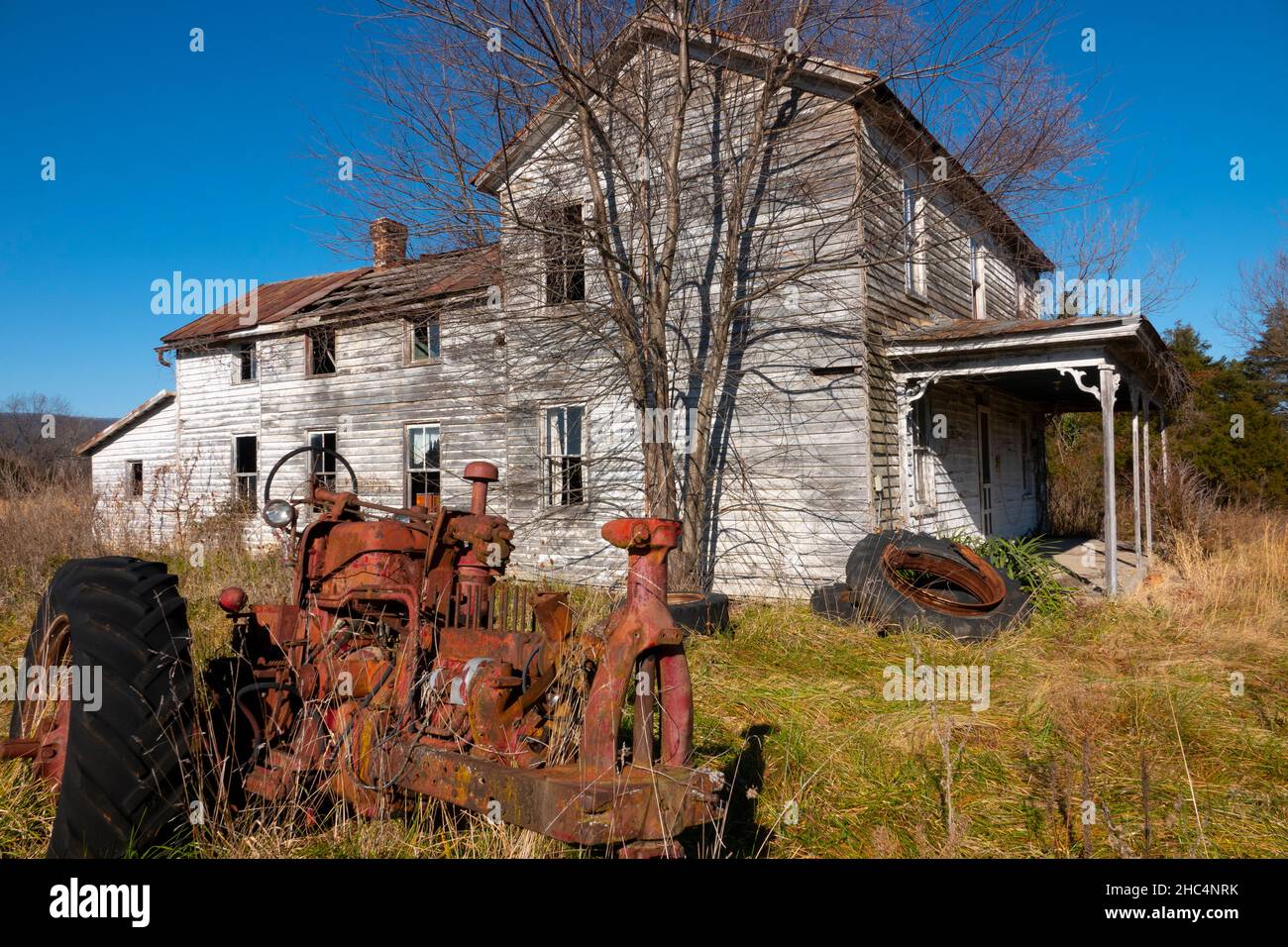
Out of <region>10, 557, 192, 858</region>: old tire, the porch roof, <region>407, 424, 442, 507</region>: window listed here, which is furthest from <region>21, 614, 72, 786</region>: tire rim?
<region>407, 424, 442, 507</region>: window

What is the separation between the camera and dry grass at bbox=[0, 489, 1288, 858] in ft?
10.8

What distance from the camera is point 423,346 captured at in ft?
49.9

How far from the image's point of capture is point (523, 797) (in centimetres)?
241

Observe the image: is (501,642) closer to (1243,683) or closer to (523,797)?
(523,797)

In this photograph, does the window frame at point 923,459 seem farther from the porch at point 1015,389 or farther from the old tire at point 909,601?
the old tire at point 909,601

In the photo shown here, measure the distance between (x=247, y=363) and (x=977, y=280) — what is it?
1532 cm

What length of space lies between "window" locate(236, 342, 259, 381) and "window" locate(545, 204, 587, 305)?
377 inches

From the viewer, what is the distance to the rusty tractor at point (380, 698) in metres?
2.44

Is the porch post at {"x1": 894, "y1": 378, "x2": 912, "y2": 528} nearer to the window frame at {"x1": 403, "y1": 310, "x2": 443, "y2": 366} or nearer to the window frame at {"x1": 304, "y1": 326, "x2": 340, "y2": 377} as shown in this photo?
the window frame at {"x1": 403, "y1": 310, "x2": 443, "y2": 366}

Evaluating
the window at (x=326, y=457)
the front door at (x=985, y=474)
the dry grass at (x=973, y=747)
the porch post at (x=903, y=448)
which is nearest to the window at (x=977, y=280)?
the front door at (x=985, y=474)

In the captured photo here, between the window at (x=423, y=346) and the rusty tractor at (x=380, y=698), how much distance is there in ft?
37.0

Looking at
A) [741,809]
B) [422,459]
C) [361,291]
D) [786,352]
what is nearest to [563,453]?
[786,352]

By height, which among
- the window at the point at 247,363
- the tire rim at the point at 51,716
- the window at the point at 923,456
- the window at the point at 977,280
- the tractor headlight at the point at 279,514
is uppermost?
the window at the point at 977,280
